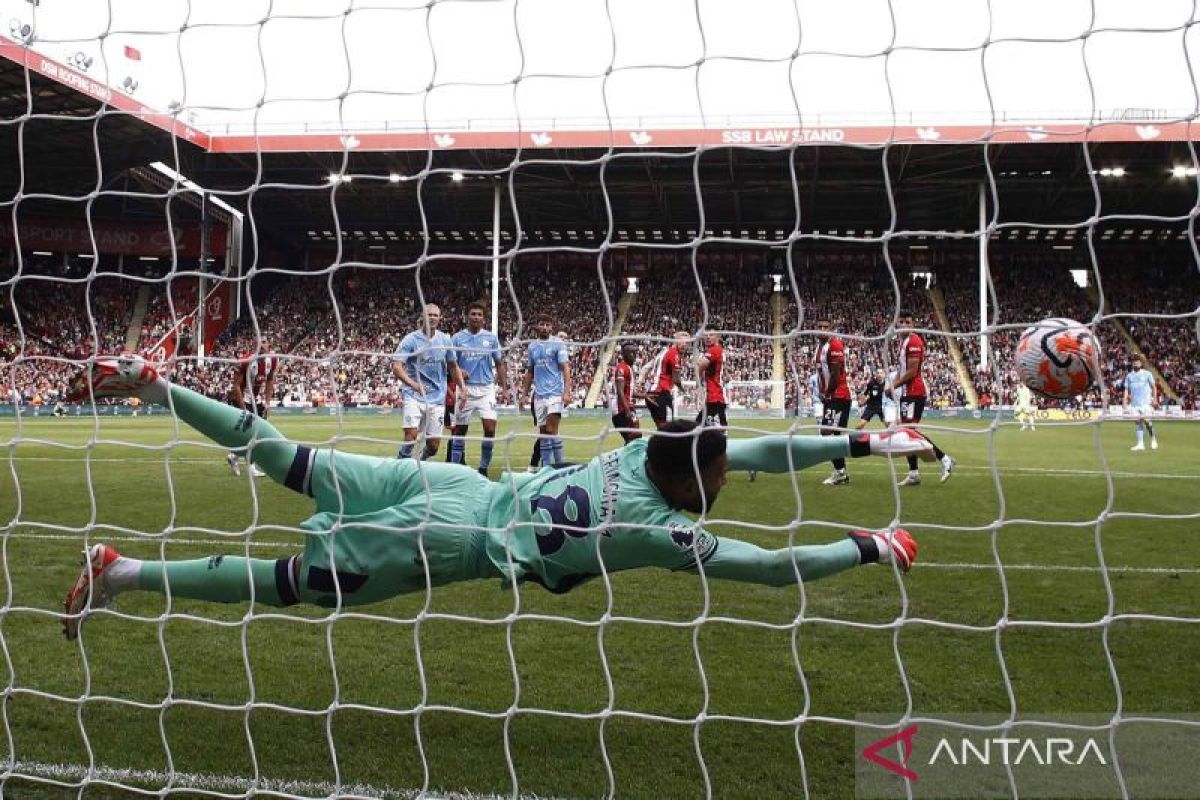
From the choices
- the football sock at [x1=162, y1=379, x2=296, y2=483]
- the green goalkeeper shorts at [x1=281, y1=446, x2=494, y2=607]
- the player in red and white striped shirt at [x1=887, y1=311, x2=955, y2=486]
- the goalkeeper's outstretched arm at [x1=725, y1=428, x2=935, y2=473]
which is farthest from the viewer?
the player in red and white striped shirt at [x1=887, y1=311, x2=955, y2=486]

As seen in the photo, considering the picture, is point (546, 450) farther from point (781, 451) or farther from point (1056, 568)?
point (781, 451)

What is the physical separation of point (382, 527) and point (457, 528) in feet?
0.78

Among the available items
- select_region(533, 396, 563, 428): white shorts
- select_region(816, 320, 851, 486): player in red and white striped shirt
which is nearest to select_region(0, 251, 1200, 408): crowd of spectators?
select_region(816, 320, 851, 486): player in red and white striped shirt

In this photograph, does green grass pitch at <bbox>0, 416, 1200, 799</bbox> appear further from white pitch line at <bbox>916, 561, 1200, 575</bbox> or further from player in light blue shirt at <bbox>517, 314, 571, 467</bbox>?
player in light blue shirt at <bbox>517, 314, 571, 467</bbox>

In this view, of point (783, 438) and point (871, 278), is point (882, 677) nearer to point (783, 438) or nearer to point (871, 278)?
point (783, 438)

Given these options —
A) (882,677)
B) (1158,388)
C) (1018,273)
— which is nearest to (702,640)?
(882,677)

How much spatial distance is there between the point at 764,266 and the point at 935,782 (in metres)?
29.1

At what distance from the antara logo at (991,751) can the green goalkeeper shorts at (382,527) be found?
4.59 feet

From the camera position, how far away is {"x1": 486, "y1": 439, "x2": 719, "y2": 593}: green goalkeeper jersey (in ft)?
9.62

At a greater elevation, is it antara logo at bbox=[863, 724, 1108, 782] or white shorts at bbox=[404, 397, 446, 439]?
white shorts at bbox=[404, 397, 446, 439]

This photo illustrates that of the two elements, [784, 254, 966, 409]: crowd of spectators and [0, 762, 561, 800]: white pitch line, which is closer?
[0, 762, 561, 800]: white pitch line

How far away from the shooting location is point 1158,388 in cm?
2444

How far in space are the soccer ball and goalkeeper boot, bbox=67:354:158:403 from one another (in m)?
3.06

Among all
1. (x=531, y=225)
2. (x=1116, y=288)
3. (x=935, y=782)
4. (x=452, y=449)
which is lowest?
(x=935, y=782)
